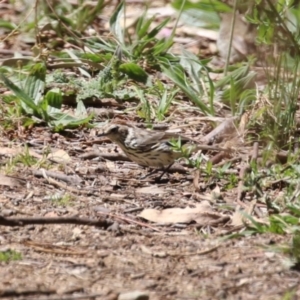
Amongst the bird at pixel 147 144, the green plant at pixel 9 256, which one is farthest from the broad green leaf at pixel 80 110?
the green plant at pixel 9 256

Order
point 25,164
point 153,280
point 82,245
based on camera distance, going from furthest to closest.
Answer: point 25,164, point 82,245, point 153,280

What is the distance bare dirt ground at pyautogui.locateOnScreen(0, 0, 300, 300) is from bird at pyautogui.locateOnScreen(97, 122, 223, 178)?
0.10 meters

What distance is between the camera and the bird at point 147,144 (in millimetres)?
6684

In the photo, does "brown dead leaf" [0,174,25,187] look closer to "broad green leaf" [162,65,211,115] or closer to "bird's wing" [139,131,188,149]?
"bird's wing" [139,131,188,149]

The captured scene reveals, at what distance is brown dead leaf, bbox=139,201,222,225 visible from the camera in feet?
18.2

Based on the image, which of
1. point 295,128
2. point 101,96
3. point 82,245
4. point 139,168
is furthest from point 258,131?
point 82,245

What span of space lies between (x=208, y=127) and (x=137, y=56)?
1.39 meters

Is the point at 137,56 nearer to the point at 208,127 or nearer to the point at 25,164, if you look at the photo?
the point at 208,127

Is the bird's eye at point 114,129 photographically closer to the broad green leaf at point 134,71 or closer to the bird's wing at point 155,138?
the bird's wing at point 155,138

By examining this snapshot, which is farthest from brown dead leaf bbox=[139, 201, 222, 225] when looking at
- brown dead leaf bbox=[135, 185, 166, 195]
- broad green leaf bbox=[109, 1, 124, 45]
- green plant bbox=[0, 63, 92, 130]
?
broad green leaf bbox=[109, 1, 124, 45]

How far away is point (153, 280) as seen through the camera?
452cm

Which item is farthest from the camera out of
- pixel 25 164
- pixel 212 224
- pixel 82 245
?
pixel 25 164

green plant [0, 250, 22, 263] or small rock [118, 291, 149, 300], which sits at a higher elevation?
small rock [118, 291, 149, 300]

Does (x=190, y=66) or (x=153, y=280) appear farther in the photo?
(x=190, y=66)
